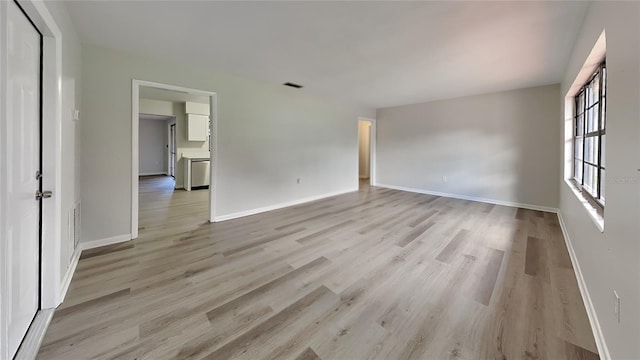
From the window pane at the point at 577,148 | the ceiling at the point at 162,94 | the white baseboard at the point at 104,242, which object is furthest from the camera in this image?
the ceiling at the point at 162,94

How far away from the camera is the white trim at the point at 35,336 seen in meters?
1.36

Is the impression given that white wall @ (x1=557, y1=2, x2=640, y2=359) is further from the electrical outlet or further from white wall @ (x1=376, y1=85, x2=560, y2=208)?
white wall @ (x1=376, y1=85, x2=560, y2=208)

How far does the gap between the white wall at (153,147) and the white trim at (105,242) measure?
312 inches

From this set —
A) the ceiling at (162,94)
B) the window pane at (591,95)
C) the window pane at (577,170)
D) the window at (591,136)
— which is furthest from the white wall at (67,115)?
the window pane at (577,170)

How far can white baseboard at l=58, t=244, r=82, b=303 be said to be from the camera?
6.21 feet

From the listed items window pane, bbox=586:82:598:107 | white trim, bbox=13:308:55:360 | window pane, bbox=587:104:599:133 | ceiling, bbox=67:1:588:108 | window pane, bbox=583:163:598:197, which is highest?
ceiling, bbox=67:1:588:108

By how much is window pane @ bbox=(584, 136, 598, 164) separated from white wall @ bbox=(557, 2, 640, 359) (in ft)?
3.76

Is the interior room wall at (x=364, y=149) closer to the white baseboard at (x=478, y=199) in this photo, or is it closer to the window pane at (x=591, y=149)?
the white baseboard at (x=478, y=199)

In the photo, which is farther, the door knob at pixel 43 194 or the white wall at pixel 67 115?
the white wall at pixel 67 115

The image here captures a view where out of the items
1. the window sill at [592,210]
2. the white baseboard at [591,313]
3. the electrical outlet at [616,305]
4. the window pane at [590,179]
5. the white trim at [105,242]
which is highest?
the window pane at [590,179]

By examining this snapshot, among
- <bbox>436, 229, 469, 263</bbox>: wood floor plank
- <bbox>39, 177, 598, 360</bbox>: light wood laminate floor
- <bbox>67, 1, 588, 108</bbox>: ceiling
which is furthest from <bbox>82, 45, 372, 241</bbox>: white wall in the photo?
<bbox>436, 229, 469, 263</bbox>: wood floor plank

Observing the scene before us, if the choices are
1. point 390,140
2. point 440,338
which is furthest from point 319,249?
point 390,140

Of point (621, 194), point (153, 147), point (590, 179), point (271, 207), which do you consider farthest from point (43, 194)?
point (153, 147)

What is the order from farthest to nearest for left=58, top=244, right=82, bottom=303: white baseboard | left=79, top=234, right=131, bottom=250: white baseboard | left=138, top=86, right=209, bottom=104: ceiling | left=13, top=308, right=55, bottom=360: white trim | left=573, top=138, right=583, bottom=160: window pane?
left=138, top=86, right=209, bottom=104: ceiling → left=573, top=138, right=583, bottom=160: window pane → left=79, top=234, right=131, bottom=250: white baseboard → left=58, top=244, right=82, bottom=303: white baseboard → left=13, top=308, right=55, bottom=360: white trim
